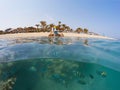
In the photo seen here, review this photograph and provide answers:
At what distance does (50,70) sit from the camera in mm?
15633

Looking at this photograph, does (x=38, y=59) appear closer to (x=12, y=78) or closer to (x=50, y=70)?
(x=50, y=70)

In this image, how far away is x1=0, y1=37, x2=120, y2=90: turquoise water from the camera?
14812mm

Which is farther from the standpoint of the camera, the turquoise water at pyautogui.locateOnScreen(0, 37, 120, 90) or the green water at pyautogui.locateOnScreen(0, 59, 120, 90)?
the turquoise water at pyautogui.locateOnScreen(0, 37, 120, 90)

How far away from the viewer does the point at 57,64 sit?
54.7ft

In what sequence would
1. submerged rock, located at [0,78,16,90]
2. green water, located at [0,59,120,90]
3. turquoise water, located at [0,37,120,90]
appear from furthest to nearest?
1. turquoise water, located at [0,37,120,90]
2. green water, located at [0,59,120,90]
3. submerged rock, located at [0,78,16,90]

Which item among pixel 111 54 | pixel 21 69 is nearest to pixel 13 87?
pixel 21 69

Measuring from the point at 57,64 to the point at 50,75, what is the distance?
1.66 m

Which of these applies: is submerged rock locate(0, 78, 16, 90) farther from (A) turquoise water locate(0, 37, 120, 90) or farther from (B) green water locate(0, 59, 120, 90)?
(A) turquoise water locate(0, 37, 120, 90)

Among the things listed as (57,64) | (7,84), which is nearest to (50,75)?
(57,64)

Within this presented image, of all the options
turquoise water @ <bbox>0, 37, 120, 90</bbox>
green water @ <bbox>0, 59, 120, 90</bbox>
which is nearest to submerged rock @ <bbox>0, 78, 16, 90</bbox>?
green water @ <bbox>0, 59, 120, 90</bbox>

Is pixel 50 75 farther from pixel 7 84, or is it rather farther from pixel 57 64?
pixel 7 84

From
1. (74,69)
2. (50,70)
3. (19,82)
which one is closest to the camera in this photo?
(19,82)

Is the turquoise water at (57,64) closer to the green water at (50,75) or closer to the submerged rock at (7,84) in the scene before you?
the green water at (50,75)

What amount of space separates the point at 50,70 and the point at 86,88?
3101mm
